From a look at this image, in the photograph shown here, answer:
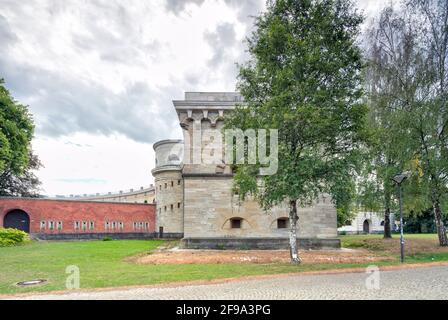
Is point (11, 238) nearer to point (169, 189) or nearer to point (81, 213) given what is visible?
point (81, 213)

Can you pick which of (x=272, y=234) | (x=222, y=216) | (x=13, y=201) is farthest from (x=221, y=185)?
(x=13, y=201)

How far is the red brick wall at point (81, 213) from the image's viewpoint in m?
36.4

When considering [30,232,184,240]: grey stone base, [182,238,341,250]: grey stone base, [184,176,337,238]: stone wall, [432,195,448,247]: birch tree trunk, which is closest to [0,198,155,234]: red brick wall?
[30,232,184,240]: grey stone base

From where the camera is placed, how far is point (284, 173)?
14.1 m

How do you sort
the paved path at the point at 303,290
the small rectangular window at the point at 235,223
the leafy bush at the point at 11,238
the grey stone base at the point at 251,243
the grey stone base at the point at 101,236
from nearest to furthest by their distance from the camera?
the paved path at the point at 303,290 → the grey stone base at the point at 251,243 → the small rectangular window at the point at 235,223 → the leafy bush at the point at 11,238 → the grey stone base at the point at 101,236

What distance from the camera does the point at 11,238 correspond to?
28.0 m

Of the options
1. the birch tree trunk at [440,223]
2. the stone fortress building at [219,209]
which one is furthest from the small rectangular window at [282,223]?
the birch tree trunk at [440,223]

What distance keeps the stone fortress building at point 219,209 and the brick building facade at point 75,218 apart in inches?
642

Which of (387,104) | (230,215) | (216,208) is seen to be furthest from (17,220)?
(387,104)

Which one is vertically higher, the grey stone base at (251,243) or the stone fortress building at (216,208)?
the stone fortress building at (216,208)

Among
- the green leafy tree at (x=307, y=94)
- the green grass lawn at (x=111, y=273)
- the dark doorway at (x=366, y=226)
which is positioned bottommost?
the dark doorway at (x=366, y=226)

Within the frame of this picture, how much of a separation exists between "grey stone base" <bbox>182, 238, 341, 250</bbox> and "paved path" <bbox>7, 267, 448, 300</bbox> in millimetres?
11908

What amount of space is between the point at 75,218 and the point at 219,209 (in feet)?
74.8

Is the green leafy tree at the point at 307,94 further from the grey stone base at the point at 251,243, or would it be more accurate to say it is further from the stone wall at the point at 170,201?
the stone wall at the point at 170,201
